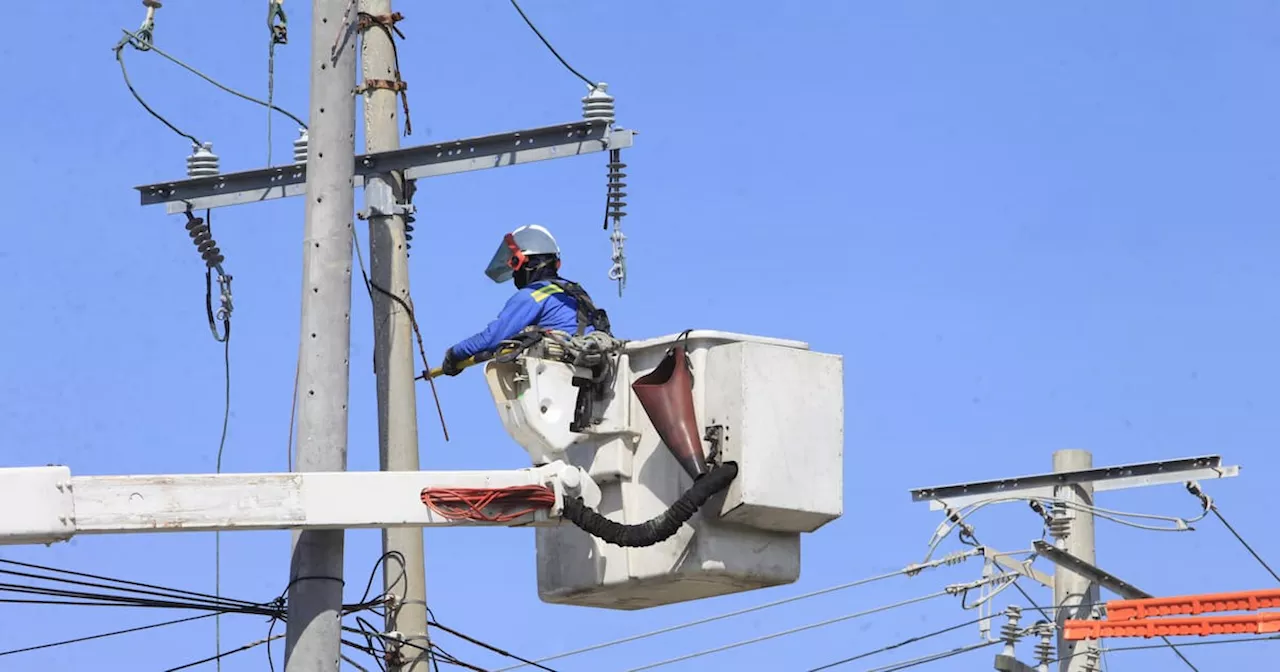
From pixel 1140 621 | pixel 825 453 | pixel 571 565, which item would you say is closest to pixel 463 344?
pixel 571 565

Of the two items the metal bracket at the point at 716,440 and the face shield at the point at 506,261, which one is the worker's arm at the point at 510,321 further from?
the metal bracket at the point at 716,440

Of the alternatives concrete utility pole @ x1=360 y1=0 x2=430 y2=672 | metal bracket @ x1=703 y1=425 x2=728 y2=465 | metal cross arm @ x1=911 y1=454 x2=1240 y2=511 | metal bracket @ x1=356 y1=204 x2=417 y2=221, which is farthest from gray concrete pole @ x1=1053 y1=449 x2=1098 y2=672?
metal bracket @ x1=703 y1=425 x2=728 y2=465

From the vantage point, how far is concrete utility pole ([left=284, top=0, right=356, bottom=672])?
1145cm

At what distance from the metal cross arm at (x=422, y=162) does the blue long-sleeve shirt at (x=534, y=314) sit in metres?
0.75

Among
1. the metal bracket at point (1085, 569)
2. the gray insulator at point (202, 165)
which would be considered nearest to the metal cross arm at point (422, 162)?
the gray insulator at point (202, 165)

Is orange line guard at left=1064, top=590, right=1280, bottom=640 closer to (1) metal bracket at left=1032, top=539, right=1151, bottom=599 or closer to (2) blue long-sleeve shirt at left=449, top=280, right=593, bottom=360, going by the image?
(1) metal bracket at left=1032, top=539, right=1151, bottom=599

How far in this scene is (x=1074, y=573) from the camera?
18391mm

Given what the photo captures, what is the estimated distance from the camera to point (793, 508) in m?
12.0

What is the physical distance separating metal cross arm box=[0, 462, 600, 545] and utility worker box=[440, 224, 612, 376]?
1.61 metres

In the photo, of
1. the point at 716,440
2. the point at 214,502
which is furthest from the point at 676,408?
the point at 214,502

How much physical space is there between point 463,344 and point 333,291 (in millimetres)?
1720

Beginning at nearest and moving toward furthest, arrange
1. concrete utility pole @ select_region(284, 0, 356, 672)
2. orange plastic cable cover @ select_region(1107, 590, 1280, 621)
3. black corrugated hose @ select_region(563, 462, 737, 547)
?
concrete utility pole @ select_region(284, 0, 356, 672) → black corrugated hose @ select_region(563, 462, 737, 547) → orange plastic cable cover @ select_region(1107, 590, 1280, 621)

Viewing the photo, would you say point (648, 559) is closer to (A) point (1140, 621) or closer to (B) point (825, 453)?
(B) point (825, 453)

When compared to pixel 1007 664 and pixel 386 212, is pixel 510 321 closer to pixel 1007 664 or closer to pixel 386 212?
pixel 386 212
